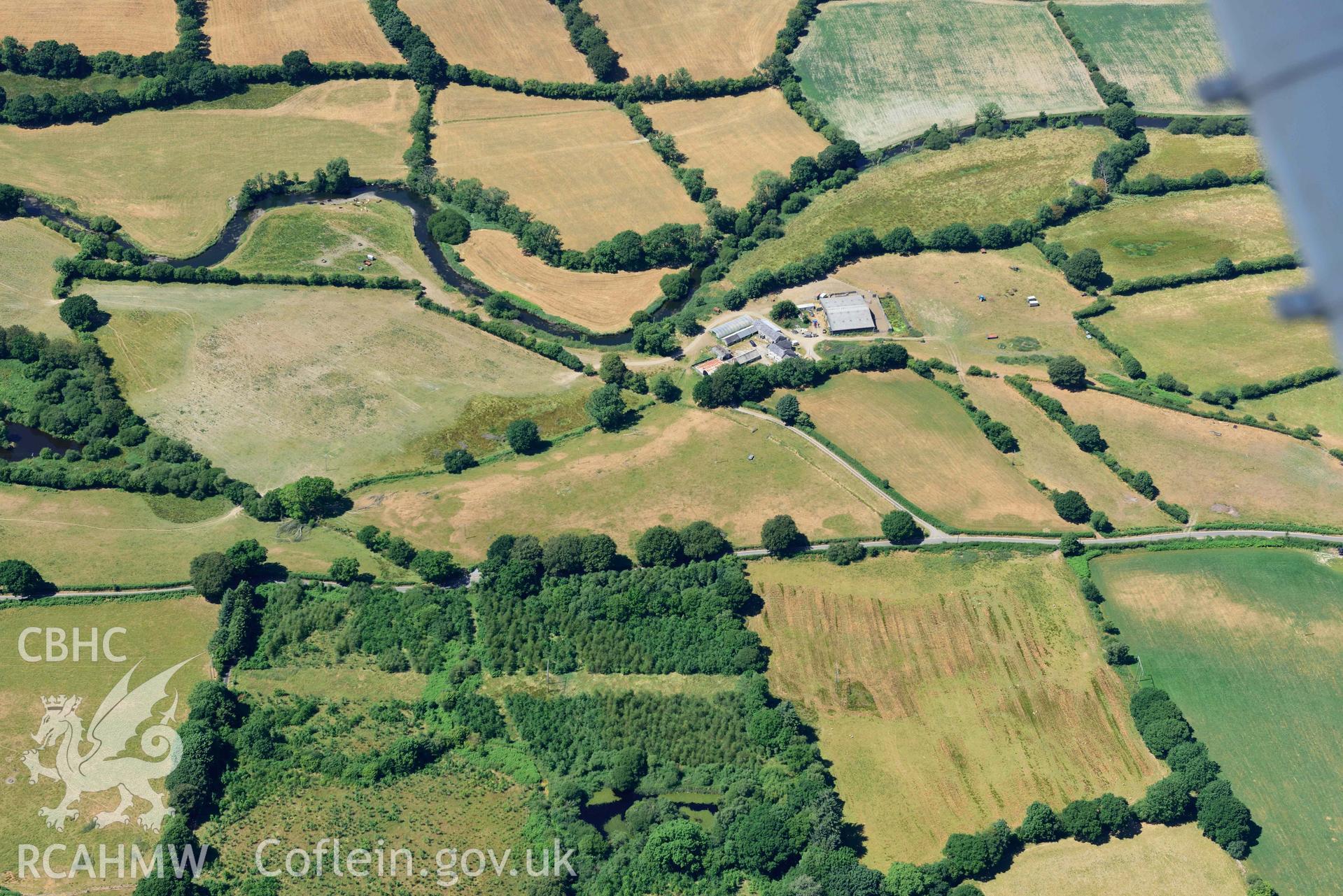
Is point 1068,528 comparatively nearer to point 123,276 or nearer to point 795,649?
point 795,649

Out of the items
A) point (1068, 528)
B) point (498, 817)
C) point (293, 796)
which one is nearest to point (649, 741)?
point (498, 817)

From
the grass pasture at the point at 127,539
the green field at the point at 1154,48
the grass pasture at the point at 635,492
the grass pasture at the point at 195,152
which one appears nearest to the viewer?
the grass pasture at the point at 127,539

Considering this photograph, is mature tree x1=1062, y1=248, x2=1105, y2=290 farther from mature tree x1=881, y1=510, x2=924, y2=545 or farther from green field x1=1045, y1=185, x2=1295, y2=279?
mature tree x1=881, y1=510, x2=924, y2=545

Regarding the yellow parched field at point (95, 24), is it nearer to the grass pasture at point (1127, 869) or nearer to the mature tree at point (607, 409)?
the mature tree at point (607, 409)

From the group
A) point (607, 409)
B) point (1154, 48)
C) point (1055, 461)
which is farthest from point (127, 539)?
point (1154, 48)

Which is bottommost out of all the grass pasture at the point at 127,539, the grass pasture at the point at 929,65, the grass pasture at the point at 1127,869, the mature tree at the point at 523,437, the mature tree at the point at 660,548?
the grass pasture at the point at 1127,869

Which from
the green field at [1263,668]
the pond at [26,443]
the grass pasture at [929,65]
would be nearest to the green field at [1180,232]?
the grass pasture at [929,65]

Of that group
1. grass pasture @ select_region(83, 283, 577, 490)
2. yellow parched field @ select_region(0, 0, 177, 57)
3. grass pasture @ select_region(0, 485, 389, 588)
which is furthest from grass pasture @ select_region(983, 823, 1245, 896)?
yellow parched field @ select_region(0, 0, 177, 57)
